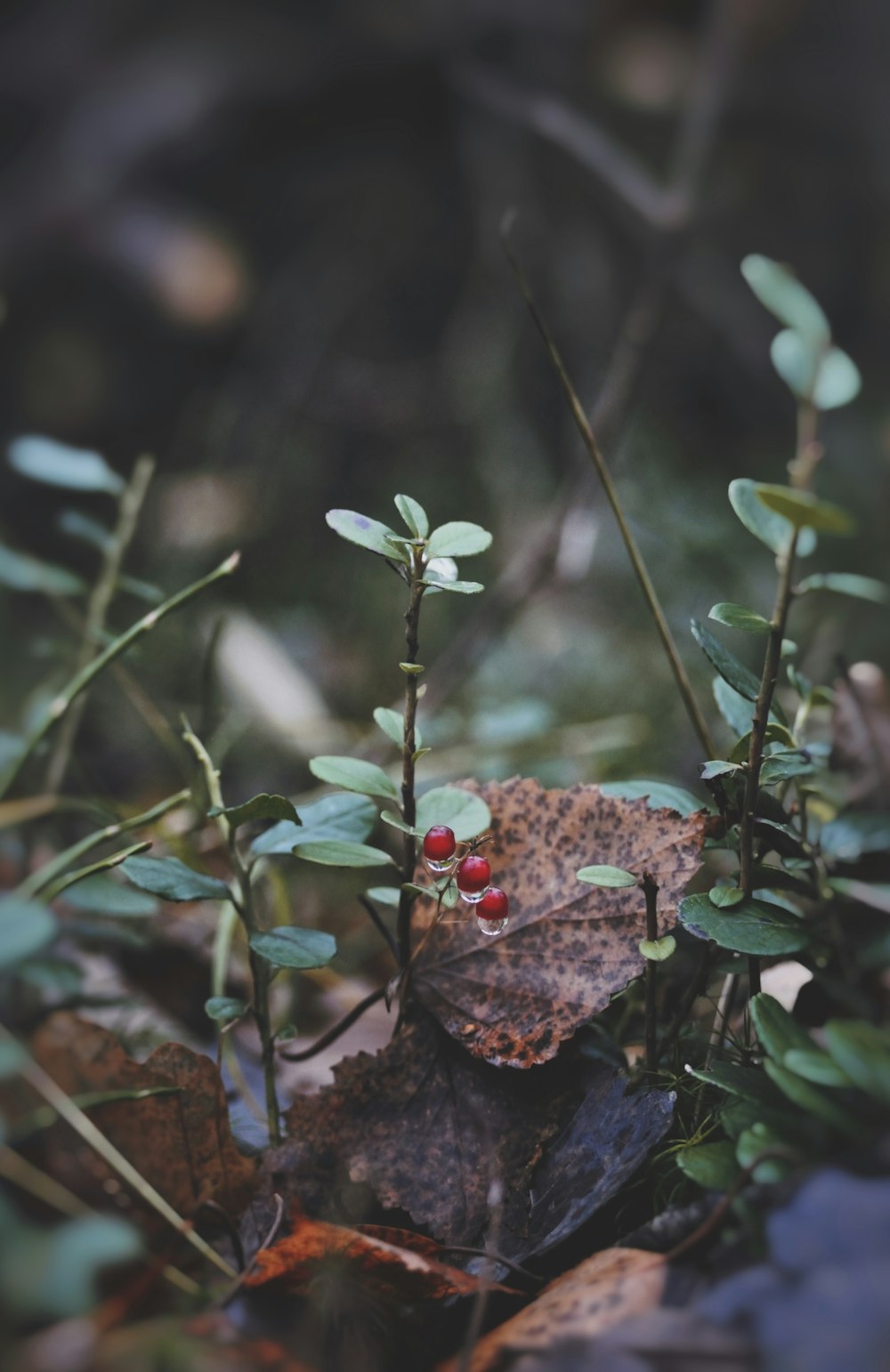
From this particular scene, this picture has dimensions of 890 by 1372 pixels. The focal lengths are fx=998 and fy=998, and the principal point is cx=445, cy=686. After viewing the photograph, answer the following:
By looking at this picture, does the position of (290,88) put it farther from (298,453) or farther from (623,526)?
(623,526)

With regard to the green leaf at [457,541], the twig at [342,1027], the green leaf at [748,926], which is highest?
the green leaf at [457,541]

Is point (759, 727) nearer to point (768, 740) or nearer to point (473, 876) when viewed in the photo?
point (768, 740)

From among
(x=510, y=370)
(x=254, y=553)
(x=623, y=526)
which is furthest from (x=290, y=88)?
(x=623, y=526)

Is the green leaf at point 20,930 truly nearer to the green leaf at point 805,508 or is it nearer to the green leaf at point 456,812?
the green leaf at point 456,812

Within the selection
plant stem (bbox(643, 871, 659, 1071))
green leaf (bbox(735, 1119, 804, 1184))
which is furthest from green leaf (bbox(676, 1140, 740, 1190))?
plant stem (bbox(643, 871, 659, 1071))

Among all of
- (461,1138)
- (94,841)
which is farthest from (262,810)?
(461,1138)

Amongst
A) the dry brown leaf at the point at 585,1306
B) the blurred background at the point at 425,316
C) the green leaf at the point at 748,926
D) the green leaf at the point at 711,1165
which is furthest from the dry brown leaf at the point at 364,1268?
the blurred background at the point at 425,316
